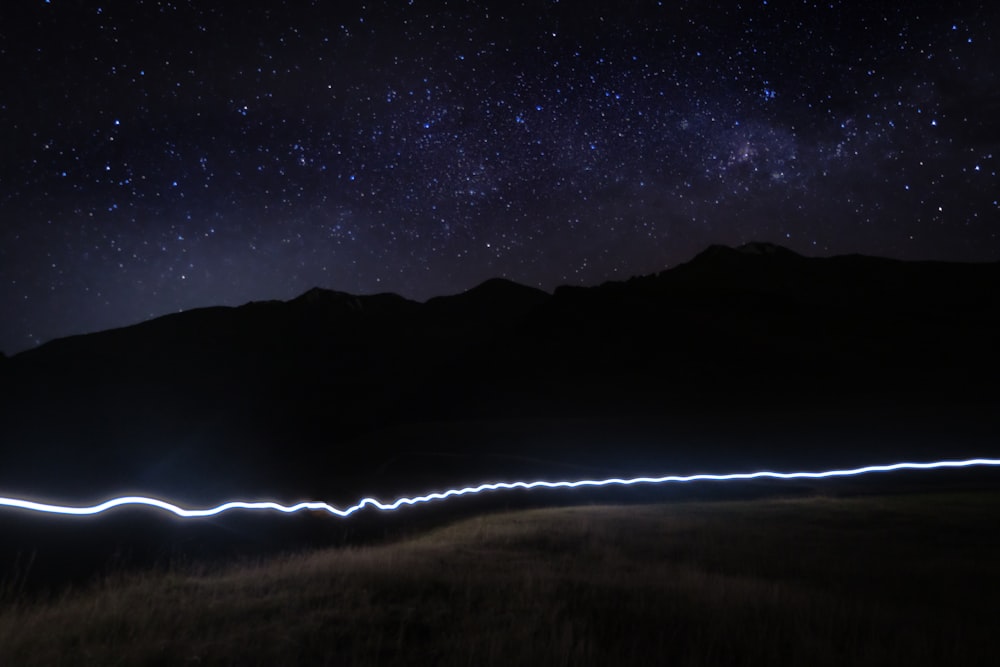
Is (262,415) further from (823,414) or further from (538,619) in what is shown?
(538,619)

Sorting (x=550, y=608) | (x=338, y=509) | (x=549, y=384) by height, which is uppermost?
(x=549, y=384)

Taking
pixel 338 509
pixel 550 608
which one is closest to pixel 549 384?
pixel 338 509

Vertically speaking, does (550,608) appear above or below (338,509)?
above

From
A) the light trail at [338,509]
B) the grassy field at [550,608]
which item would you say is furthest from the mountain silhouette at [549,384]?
the grassy field at [550,608]

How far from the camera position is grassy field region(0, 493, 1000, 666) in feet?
16.2

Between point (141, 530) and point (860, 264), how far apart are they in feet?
558

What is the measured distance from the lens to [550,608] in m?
6.01

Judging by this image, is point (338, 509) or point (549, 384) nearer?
point (338, 509)

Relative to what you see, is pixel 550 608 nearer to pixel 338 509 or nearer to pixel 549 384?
pixel 338 509

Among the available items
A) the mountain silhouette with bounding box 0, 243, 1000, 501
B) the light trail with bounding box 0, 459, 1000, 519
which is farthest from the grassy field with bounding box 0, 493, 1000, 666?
the mountain silhouette with bounding box 0, 243, 1000, 501

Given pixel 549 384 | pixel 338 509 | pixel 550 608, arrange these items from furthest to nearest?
pixel 549 384, pixel 338 509, pixel 550 608

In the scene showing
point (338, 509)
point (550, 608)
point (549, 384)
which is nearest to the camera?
point (550, 608)

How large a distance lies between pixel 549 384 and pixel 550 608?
90966 millimetres

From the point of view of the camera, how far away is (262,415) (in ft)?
442
